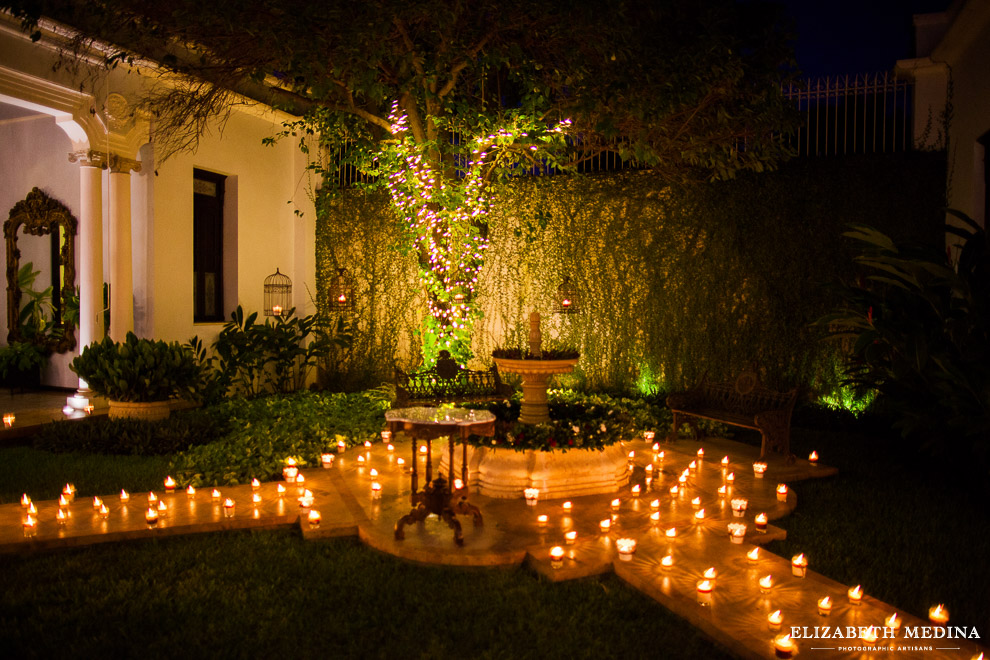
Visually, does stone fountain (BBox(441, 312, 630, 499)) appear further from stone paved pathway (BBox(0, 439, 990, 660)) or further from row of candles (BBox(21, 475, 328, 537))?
row of candles (BBox(21, 475, 328, 537))

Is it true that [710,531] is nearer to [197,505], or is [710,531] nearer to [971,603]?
[971,603]

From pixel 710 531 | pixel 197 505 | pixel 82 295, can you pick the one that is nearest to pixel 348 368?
pixel 82 295

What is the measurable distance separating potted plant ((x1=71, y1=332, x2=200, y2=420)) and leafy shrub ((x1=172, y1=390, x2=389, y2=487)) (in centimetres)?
83

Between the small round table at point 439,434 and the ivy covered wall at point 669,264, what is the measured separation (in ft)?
19.2

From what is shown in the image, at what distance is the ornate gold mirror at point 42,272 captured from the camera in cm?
1071

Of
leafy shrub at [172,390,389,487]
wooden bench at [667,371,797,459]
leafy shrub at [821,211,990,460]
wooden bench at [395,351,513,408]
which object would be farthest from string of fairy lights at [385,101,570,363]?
leafy shrub at [821,211,990,460]

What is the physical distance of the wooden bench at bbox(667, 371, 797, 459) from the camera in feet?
22.2

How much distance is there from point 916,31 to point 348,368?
978 centimetres

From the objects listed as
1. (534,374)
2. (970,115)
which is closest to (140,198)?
(534,374)

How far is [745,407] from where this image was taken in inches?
297

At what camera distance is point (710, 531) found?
486 cm

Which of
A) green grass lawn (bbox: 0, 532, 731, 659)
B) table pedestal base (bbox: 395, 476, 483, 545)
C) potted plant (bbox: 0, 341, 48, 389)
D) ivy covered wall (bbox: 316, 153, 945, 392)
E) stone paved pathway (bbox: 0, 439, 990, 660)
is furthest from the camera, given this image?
potted plant (bbox: 0, 341, 48, 389)

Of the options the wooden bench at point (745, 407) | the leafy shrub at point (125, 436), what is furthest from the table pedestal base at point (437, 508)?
the leafy shrub at point (125, 436)

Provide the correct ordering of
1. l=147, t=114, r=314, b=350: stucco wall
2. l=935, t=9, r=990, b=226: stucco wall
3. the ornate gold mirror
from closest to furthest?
l=935, t=9, r=990, b=226: stucco wall → l=147, t=114, r=314, b=350: stucco wall → the ornate gold mirror
